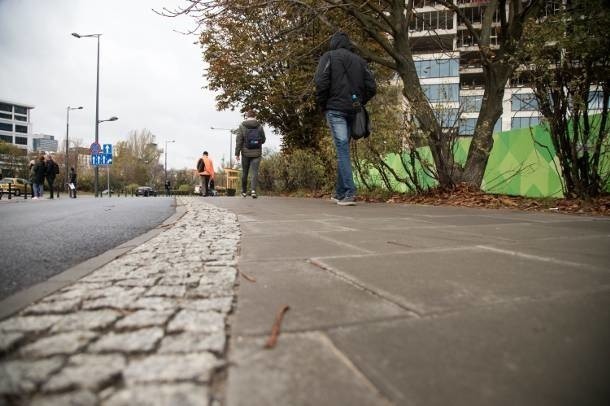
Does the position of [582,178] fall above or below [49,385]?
above

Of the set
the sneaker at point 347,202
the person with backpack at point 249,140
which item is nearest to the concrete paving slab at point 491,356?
the sneaker at point 347,202

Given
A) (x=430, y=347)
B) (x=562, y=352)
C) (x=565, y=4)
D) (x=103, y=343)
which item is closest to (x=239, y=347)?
(x=103, y=343)

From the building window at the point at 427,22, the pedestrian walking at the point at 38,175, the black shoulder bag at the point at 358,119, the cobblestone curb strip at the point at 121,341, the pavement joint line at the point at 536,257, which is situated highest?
the building window at the point at 427,22

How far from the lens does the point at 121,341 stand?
952mm

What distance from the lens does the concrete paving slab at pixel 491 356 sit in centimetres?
73

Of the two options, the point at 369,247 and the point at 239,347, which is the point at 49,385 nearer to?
the point at 239,347

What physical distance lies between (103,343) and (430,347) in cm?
80

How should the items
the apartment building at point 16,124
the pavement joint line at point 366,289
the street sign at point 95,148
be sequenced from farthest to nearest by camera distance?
the apartment building at point 16,124 < the street sign at point 95,148 < the pavement joint line at point 366,289

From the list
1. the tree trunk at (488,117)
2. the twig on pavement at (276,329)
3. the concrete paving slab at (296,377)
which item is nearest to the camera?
the concrete paving slab at (296,377)

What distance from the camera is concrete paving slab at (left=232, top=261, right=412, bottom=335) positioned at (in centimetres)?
109

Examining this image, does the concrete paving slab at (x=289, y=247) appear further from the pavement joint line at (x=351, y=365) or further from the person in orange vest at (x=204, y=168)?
the person in orange vest at (x=204, y=168)

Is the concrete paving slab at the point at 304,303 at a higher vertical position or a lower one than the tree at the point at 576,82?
lower

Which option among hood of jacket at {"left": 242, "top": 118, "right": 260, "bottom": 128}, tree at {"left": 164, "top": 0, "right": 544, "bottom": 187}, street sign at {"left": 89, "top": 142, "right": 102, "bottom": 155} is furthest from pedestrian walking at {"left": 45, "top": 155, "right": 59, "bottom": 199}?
tree at {"left": 164, "top": 0, "right": 544, "bottom": 187}

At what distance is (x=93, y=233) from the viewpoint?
3406 mm
